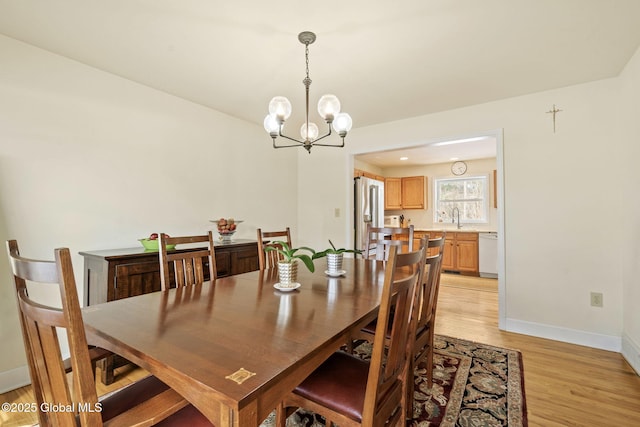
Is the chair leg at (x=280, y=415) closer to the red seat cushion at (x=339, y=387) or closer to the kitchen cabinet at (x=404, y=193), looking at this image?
the red seat cushion at (x=339, y=387)

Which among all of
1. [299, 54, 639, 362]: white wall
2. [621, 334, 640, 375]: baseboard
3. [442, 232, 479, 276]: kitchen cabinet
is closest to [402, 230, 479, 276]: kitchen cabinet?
[442, 232, 479, 276]: kitchen cabinet

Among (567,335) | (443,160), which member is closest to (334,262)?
(567,335)

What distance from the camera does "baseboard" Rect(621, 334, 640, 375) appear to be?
221 centimetres

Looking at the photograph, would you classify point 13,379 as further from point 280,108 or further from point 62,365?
point 280,108

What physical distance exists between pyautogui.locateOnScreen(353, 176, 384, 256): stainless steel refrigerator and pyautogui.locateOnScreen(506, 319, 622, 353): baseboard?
6.57 ft

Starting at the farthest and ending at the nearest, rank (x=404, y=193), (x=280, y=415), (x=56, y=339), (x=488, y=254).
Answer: (x=404, y=193)
(x=488, y=254)
(x=280, y=415)
(x=56, y=339)

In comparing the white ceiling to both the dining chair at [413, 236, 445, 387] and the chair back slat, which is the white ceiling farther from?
the chair back slat

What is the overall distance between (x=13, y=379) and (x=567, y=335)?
457 centimetres

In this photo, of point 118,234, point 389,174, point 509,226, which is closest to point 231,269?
point 118,234


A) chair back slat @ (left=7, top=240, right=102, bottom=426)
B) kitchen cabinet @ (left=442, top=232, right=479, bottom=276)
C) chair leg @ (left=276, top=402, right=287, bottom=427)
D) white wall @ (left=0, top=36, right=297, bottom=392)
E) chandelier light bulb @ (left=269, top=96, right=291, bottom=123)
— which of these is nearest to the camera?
chair back slat @ (left=7, top=240, right=102, bottom=426)

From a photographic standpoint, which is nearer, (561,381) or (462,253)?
(561,381)

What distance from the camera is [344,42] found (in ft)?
6.84

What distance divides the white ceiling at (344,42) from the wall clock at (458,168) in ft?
11.6

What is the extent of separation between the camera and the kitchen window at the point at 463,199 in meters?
6.20
